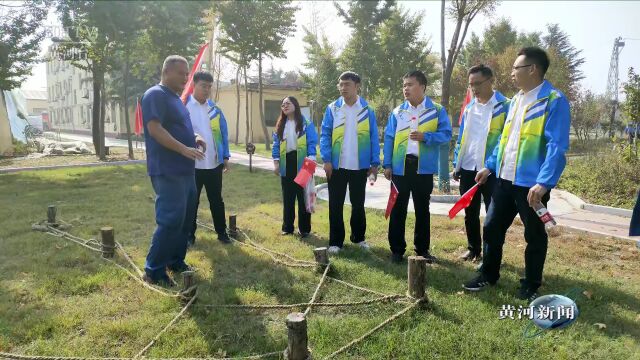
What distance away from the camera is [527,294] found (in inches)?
150

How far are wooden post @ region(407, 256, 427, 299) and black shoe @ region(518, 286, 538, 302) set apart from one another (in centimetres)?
91

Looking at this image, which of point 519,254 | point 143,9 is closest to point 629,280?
point 519,254

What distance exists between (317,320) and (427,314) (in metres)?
0.86

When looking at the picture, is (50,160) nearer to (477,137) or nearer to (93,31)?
(93,31)

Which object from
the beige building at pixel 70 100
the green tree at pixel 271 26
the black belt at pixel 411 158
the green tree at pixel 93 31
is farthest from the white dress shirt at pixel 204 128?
the beige building at pixel 70 100

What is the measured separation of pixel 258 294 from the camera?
397 centimetres

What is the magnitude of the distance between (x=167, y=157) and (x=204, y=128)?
56.7 inches

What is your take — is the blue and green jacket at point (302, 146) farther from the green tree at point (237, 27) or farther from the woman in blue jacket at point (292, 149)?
the green tree at point (237, 27)

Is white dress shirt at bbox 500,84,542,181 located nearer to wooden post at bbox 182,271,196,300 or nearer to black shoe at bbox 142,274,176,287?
wooden post at bbox 182,271,196,300

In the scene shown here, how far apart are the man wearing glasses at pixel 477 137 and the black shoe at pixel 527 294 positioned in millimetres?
972

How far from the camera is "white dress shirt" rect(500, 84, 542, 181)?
3.66m

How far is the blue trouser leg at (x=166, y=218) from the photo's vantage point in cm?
407

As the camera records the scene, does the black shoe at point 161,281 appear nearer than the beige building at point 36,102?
Yes

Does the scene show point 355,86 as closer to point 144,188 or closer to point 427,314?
point 427,314
